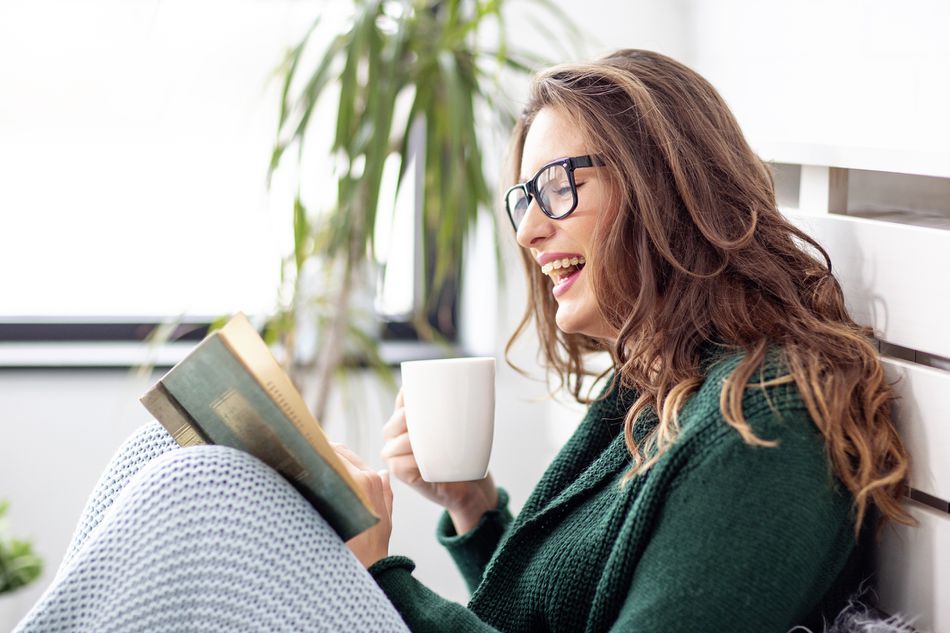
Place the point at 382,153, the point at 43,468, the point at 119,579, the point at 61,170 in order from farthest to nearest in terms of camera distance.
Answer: the point at 61,170 → the point at 43,468 → the point at 382,153 → the point at 119,579

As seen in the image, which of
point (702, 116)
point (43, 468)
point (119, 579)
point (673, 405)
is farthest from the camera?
point (43, 468)

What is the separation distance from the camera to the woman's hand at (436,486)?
3.99 feet

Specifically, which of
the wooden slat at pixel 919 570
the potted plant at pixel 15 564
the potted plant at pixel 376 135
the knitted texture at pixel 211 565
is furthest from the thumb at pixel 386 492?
the potted plant at pixel 15 564

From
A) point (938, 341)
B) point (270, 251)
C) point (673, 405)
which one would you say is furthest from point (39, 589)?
point (938, 341)

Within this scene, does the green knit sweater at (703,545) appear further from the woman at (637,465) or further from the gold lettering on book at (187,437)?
the gold lettering on book at (187,437)

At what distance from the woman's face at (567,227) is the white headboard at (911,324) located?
0.24 m

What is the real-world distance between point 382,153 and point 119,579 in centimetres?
110

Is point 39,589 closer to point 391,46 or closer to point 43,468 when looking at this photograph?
point 43,468

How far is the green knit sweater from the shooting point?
82 cm

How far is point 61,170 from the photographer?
2586 millimetres

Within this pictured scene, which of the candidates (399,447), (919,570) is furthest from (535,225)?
(919,570)

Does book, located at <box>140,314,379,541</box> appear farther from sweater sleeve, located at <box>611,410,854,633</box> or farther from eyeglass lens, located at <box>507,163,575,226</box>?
eyeglass lens, located at <box>507,163,575,226</box>

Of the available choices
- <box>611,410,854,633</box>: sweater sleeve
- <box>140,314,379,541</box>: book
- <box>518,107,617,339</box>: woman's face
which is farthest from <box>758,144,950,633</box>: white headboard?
<box>140,314,379,541</box>: book

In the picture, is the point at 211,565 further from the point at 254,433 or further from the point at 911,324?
the point at 911,324
